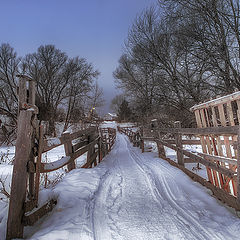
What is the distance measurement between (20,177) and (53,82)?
17410mm

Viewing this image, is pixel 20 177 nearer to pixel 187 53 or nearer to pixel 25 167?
pixel 25 167

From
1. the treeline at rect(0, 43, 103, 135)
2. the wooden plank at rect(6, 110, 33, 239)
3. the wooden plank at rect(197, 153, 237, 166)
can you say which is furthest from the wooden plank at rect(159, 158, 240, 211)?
the treeline at rect(0, 43, 103, 135)

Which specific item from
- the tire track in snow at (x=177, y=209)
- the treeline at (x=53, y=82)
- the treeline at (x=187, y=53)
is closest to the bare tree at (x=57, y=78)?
the treeline at (x=53, y=82)

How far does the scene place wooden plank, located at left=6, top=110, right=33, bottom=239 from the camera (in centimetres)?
165

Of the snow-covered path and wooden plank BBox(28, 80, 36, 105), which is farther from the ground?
wooden plank BBox(28, 80, 36, 105)

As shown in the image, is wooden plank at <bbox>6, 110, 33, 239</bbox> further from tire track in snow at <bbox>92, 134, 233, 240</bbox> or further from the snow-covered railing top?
the snow-covered railing top

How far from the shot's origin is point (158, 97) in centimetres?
1070

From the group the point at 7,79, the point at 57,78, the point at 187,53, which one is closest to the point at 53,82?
the point at 57,78

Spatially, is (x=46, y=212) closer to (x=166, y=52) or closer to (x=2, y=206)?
(x=2, y=206)

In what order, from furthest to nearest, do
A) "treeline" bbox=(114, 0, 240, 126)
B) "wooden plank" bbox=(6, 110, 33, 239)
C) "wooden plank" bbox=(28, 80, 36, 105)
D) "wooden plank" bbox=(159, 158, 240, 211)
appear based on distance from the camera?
"treeline" bbox=(114, 0, 240, 126)
"wooden plank" bbox=(159, 158, 240, 211)
"wooden plank" bbox=(28, 80, 36, 105)
"wooden plank" bbox=(6, 110, 33, 239)

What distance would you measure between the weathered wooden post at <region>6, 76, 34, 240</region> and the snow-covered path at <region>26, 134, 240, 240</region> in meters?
0.26

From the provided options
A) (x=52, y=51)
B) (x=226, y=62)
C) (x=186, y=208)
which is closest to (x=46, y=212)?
(x=186, y=208)

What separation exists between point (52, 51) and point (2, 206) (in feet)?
62.6

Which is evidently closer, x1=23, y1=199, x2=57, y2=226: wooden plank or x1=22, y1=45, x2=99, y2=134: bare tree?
x1=23, y1=199, x2=57, y2=226: wooden plank
